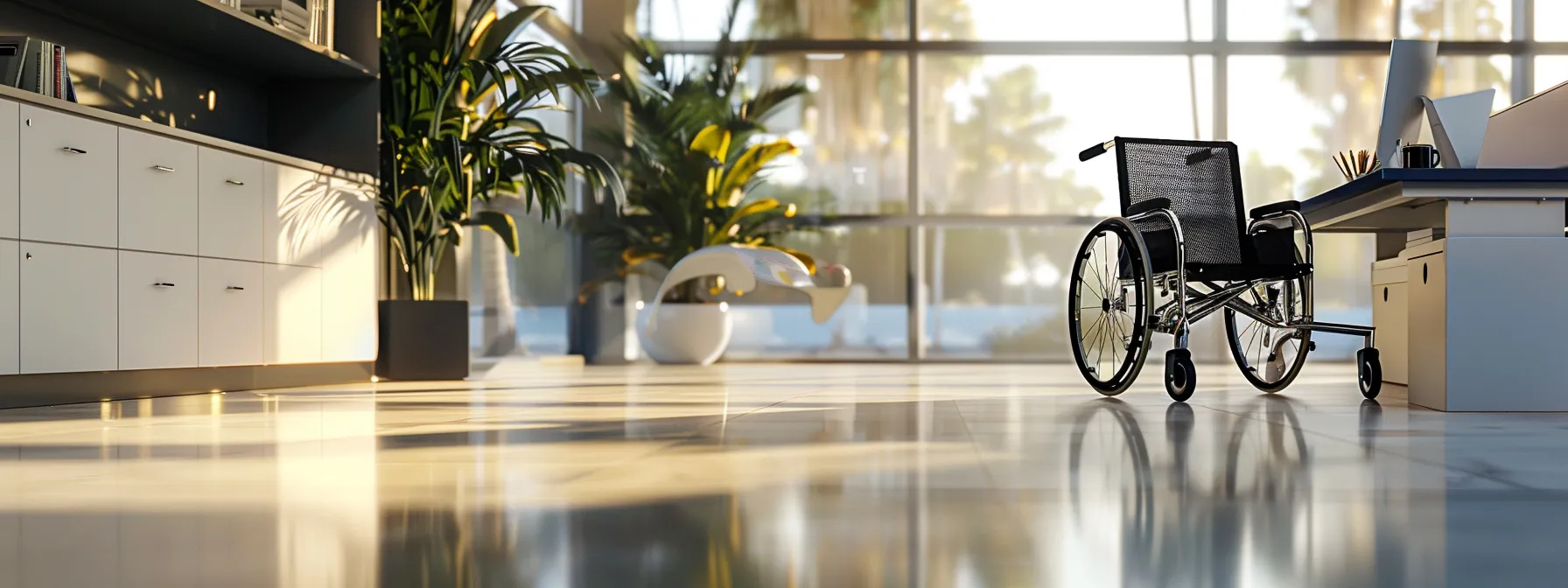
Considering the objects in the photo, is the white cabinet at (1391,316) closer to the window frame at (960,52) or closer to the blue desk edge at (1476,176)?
the blue desk edge at (1476,176)

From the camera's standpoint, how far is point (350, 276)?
15.1ft

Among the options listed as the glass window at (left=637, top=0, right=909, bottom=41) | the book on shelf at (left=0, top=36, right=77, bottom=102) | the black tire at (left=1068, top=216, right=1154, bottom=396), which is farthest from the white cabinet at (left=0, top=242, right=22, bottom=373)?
the glass window at (left=637, top=0, right=909, bottom=41)

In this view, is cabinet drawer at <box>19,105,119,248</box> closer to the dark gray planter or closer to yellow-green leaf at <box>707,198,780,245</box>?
the dark gray planter

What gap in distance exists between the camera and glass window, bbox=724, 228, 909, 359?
7375mm

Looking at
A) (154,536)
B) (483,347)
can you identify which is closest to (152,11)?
(483,347)

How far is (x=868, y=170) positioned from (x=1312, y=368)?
270 centimetres

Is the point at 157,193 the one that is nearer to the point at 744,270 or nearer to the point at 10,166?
the point at 10,166

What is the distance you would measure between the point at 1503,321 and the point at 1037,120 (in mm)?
4677

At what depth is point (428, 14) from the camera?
4.86 meters

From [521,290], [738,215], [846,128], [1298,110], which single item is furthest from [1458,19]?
[521,290]

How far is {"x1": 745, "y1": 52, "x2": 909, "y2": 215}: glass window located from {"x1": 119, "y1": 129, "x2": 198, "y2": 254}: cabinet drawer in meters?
4.11

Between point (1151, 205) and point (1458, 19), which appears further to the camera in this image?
point (1458, 19)

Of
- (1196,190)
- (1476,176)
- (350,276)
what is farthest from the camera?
(350,276)

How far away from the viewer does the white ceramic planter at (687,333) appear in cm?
649
